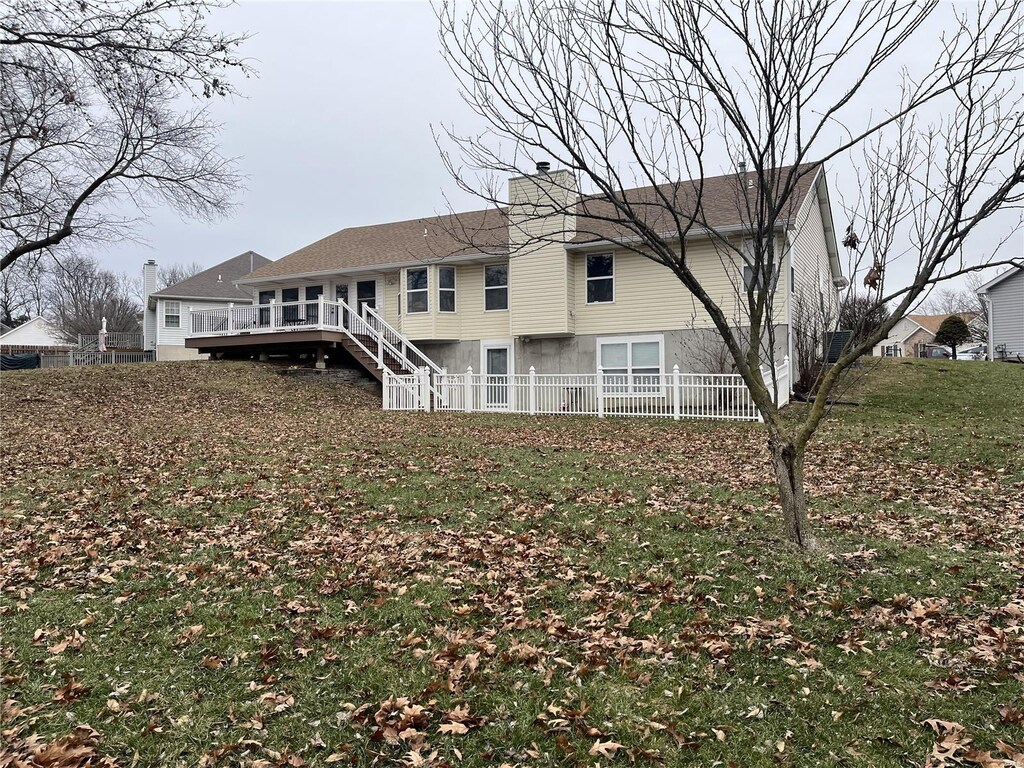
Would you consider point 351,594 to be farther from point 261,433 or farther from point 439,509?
point 261,433

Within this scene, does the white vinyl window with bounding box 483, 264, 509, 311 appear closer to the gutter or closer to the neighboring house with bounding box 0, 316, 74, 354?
the gutter

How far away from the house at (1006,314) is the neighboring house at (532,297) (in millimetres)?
8819

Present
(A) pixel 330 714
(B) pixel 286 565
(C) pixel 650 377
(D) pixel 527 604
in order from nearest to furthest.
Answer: (A) pixel 330 714 → (D) pixel 527 604 → (B) pixel 286 565 → (C) pixel 650 377

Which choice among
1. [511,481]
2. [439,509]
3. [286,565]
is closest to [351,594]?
[286,565]

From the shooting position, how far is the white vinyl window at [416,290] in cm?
2120

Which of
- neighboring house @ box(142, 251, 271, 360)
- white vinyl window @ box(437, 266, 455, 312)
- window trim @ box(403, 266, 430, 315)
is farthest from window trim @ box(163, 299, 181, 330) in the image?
white vinyl window @ box(437, 266, 455, 312)

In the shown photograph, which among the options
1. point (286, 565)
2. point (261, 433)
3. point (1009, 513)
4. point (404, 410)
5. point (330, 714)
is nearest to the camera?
point (330, 714)

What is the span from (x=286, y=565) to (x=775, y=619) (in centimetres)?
397

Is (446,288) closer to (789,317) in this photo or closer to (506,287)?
(506,287)

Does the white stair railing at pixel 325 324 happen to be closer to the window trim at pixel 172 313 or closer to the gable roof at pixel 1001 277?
the window trim at pixel 172 313

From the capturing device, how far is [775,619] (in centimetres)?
446

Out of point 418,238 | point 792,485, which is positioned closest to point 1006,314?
point 418,238

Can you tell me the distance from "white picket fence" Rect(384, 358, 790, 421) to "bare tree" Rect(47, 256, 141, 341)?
4005 cm

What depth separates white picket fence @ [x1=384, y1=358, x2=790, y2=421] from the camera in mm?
14203
